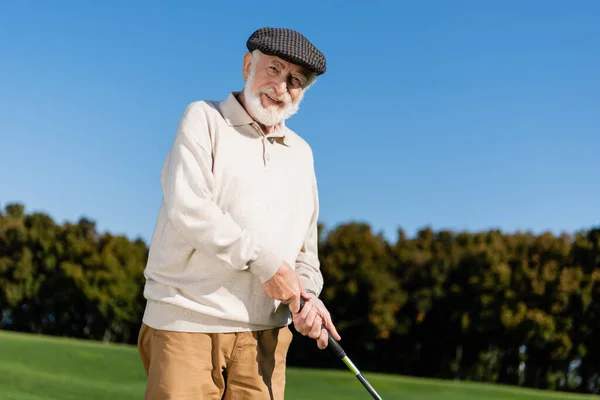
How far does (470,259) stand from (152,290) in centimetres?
4618

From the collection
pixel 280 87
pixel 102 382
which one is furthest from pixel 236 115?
pixel 102 382

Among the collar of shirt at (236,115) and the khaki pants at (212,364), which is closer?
the khaki pants at (212,364)

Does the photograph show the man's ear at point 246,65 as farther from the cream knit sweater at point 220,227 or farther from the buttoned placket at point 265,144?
the buttoned placket at point 265,144

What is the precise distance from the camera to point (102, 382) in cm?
1619

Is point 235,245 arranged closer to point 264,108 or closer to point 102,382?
point 264,108

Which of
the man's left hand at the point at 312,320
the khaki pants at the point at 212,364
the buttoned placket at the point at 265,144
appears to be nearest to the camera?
the khaki pants at the point at 212,364

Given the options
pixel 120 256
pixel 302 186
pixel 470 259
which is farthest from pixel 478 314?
pixel 302 186

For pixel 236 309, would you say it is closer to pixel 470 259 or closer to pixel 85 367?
pixel 85 367

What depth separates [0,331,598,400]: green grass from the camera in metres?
13.0

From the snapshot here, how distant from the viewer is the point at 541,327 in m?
43.2

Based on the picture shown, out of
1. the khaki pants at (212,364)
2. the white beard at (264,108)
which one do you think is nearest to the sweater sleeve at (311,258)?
the khaki pants at (212,364)

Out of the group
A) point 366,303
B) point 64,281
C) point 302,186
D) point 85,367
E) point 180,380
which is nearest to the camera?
point 180,380

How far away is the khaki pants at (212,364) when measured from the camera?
3.35 m

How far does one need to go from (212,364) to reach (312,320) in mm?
485
